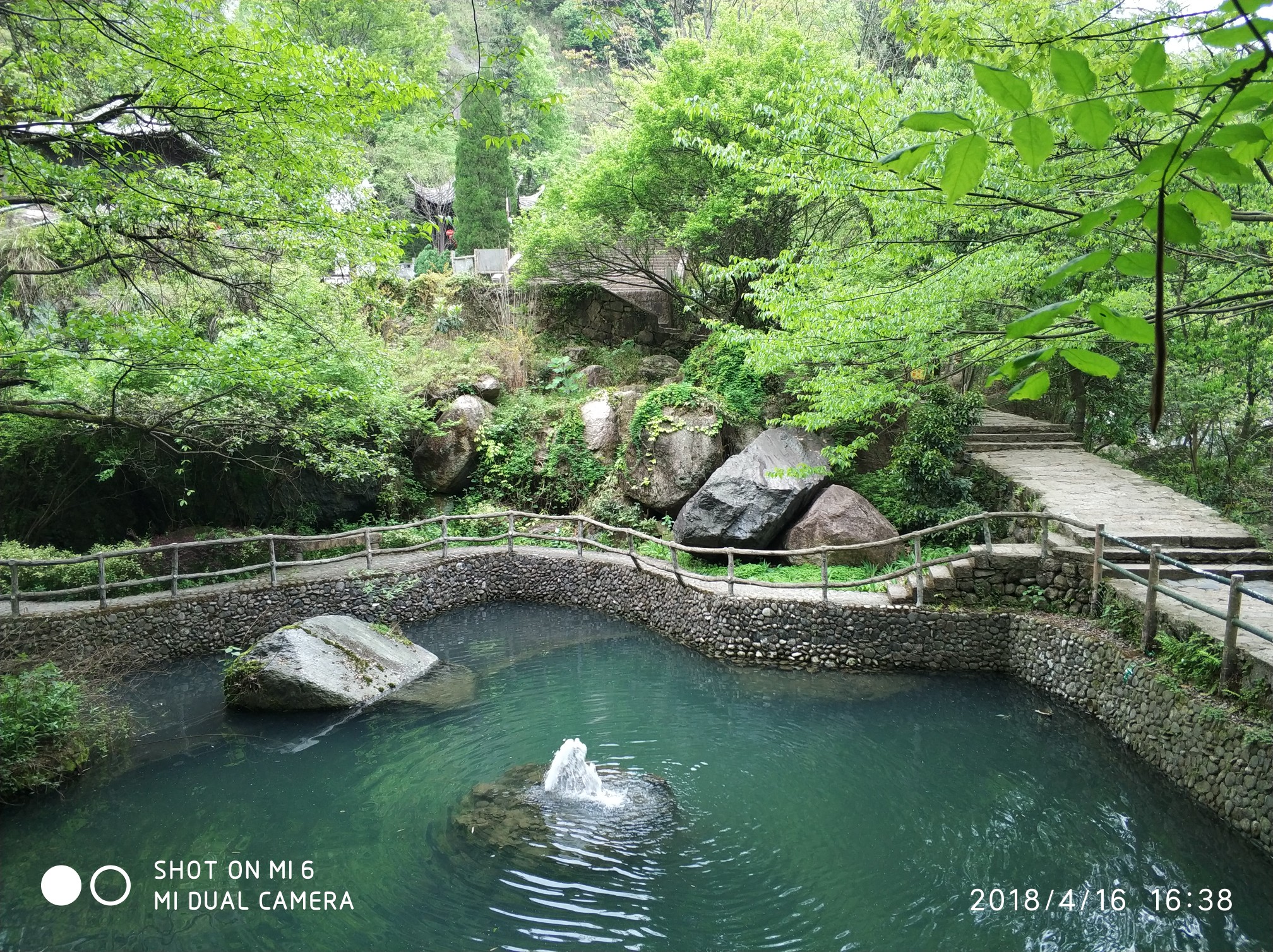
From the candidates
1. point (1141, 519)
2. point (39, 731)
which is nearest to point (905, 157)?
point (39, 731)

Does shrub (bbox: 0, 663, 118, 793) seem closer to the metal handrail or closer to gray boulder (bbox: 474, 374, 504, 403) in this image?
the metal handrail

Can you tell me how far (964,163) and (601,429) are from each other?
13.2m

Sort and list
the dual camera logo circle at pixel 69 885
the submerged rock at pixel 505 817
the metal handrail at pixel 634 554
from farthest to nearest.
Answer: the metal handrail at pixel 634 554
the submerged rock at pixel 505 817
the dual camera logo circle at pixel 69 885

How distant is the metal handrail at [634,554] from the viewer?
22.6 feet

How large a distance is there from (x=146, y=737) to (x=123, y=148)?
5890 mm

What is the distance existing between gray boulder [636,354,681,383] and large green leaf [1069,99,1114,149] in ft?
46.9

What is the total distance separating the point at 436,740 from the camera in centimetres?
762

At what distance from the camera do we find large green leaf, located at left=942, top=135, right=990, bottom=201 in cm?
110

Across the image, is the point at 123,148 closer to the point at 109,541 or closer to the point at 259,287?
the point at 259,287

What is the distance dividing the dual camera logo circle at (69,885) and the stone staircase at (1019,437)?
11.9 m

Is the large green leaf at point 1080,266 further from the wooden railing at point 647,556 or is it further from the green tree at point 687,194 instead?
the green tree at point 687,194

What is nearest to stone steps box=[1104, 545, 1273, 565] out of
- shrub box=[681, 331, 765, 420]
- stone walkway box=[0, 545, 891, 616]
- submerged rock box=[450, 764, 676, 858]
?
stone walkway box=[0, 545, 891, 616]

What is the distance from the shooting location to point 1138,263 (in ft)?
3.80

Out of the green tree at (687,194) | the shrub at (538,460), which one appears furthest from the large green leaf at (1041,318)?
the shrub at (538,460)
